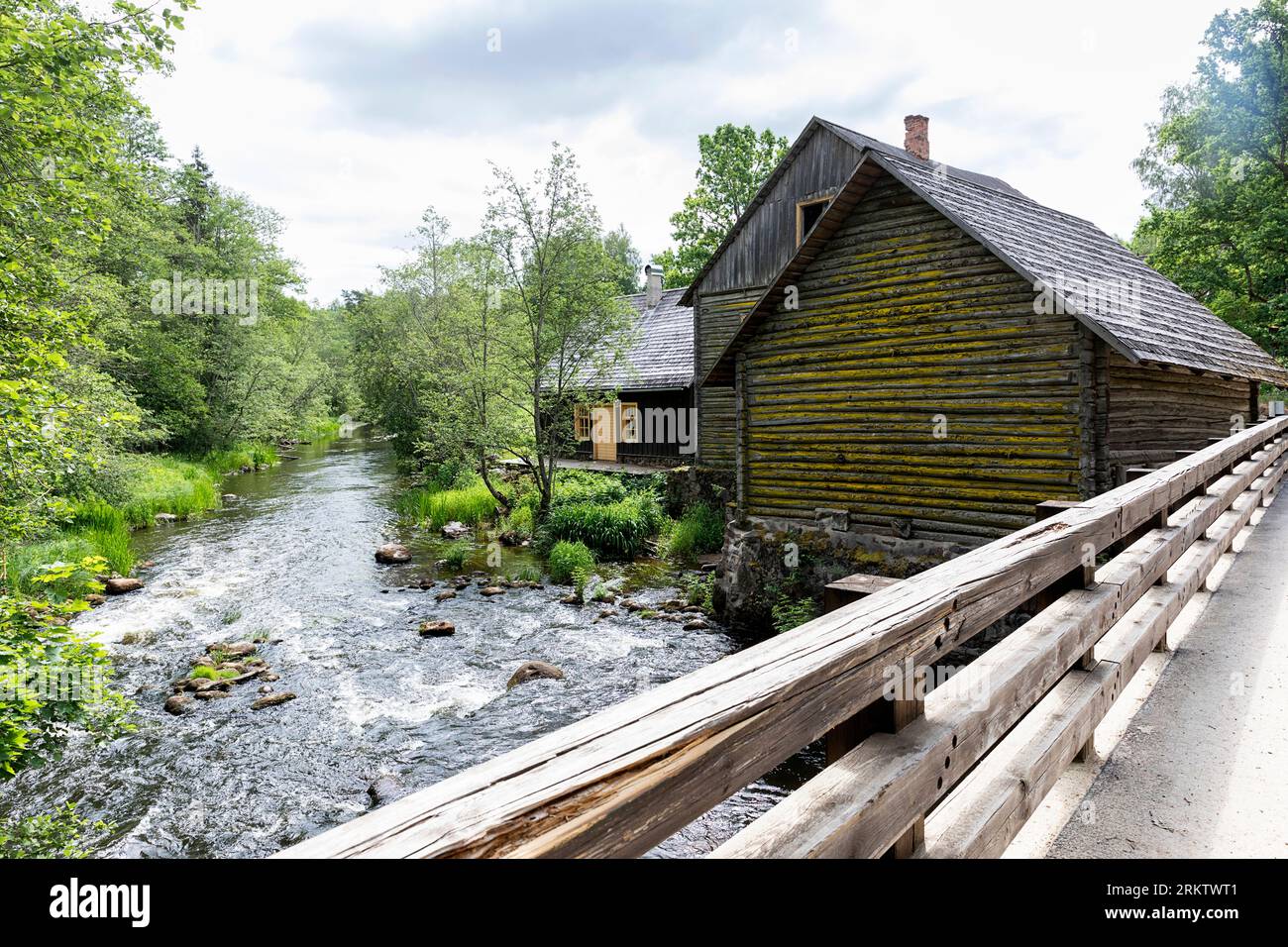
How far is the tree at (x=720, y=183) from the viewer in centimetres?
3447

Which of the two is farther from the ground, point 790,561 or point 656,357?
point 656,357

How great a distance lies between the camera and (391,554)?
50.0 ft

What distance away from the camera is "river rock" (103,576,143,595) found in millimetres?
12234

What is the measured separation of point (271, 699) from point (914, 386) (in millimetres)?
9100

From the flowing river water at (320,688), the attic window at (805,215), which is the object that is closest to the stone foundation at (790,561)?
the flowing river water at (320,688)

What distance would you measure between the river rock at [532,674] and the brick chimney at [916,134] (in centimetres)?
1469

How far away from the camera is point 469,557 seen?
1569cm

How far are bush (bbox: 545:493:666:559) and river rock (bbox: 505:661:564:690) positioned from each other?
598 cm

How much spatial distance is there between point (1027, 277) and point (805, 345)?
3229mm

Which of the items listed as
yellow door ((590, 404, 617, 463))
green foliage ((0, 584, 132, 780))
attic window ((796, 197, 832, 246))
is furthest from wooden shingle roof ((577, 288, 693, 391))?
green foliage ((0, 584, 132, 780))

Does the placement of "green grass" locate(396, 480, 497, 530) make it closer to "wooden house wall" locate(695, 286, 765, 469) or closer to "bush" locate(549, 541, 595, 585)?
"bush" locate(549, 541, 595, 585)

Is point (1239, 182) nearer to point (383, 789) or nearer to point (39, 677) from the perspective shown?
point (383, 789)

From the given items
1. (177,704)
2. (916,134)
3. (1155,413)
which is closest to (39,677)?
(177,704)
